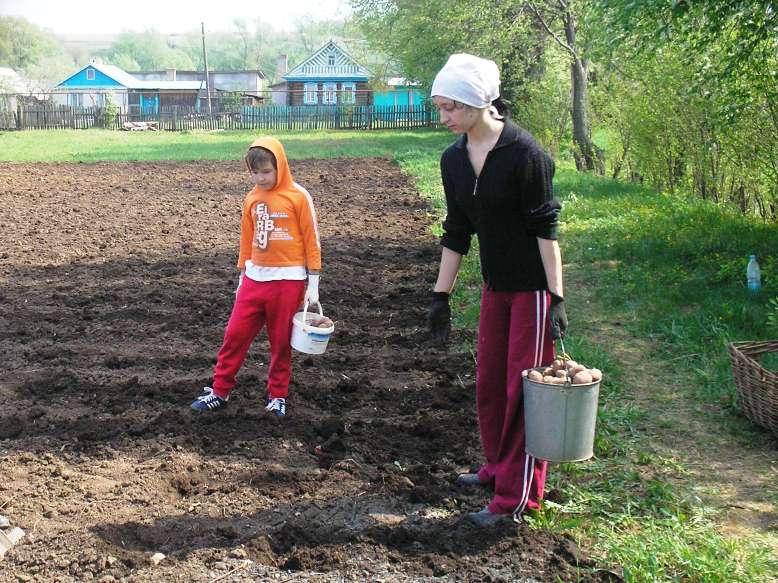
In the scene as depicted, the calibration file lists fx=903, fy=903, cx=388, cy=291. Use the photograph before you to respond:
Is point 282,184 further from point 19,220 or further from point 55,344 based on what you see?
point 19,220

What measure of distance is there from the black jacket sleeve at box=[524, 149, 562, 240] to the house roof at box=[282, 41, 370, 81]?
7667 cm

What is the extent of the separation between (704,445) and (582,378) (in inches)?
67.8

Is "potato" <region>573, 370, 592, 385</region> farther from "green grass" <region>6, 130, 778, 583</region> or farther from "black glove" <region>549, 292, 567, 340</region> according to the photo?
"green grass" <region>6, 130, 778, 583</region>

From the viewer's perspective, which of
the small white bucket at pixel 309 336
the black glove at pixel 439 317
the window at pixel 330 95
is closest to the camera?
the black glove at pixel 439 317

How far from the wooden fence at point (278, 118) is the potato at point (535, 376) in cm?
4620

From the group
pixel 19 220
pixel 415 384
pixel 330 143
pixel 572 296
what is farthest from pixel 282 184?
pixel 330 143

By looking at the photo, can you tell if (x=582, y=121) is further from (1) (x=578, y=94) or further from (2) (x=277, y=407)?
(2) (x=277, y=407)

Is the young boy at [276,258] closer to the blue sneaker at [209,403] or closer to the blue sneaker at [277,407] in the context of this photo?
the blue sneaker at [277,407]

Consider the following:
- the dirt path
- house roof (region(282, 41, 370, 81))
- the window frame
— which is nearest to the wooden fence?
the window frame

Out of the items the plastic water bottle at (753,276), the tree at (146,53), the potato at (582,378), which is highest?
the tree at (146,53)

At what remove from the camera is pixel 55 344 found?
290 inches

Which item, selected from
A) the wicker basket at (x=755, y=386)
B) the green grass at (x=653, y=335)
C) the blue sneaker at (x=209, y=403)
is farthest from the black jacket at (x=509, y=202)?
the blue sneaker at (x=209, y=403)

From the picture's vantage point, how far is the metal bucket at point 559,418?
3.86 m

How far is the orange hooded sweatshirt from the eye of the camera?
5594mm
